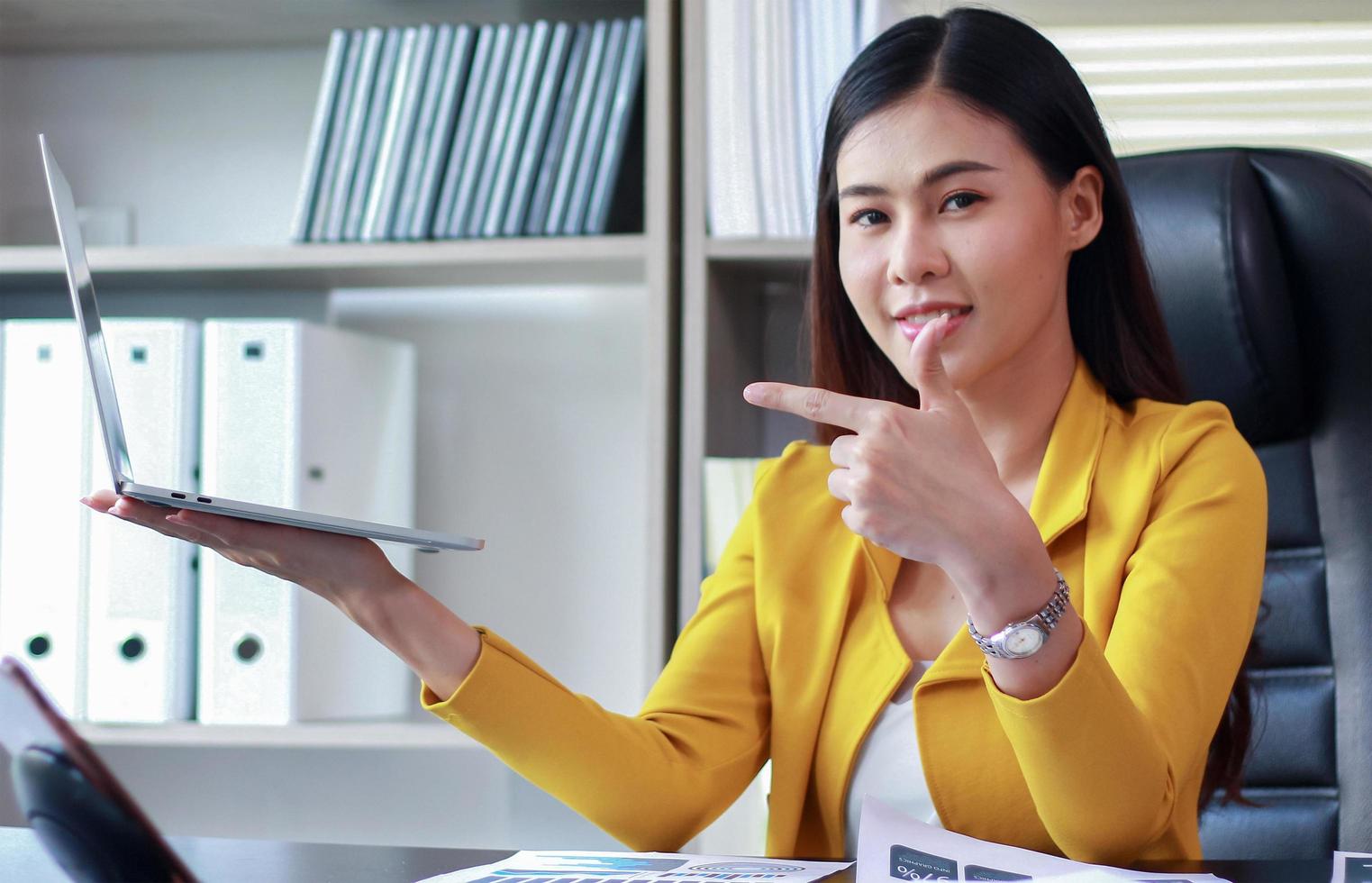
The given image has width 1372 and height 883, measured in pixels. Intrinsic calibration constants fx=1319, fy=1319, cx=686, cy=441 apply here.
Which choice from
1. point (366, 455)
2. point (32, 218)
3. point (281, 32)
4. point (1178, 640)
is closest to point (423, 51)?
point (281, 32)

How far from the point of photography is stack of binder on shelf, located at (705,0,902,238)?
1577 millimetres

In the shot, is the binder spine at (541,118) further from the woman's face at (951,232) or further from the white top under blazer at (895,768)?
the white top under blazer at (895,768)

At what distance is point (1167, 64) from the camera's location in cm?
188

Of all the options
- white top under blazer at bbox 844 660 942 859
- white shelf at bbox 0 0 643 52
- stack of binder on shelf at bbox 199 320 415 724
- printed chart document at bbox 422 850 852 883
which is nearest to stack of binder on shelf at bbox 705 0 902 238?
white shelf at bbox 0 0 643 52

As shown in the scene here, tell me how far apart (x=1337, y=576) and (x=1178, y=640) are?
42cm

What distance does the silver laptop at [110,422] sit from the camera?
725 millimetres

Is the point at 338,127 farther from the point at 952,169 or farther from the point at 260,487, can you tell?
the point at 952,169

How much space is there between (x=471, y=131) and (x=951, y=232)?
0.84m

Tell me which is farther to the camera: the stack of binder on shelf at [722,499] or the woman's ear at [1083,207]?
the stack of binder on shelf at [722,499]

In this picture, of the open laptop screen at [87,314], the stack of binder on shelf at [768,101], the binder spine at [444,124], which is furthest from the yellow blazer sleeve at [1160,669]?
the binder spine at [444,124]

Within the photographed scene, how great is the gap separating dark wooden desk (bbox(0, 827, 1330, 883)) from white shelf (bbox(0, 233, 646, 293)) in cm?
94

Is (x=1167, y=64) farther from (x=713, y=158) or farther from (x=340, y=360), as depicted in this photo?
(x=340, y=360)

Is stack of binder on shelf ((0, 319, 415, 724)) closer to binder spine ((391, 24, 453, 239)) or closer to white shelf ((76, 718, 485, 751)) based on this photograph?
white shelf ((76, 718, 485, 751))

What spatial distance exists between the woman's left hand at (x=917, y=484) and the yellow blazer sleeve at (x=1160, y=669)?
0.09 metres
